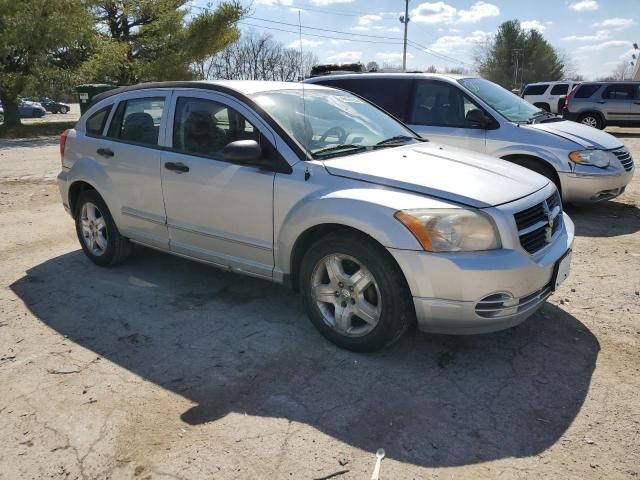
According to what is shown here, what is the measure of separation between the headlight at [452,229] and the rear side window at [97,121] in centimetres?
338

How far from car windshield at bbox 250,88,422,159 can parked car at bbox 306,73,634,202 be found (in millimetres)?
2519

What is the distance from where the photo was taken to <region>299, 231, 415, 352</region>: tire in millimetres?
3148

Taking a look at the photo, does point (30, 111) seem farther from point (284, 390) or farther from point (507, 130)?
point (284, 390)

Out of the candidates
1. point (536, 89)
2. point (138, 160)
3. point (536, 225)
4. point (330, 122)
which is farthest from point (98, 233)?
point (536, 89)

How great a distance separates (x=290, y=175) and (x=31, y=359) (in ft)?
6.86

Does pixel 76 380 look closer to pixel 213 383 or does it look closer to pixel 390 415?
pixel 213 383

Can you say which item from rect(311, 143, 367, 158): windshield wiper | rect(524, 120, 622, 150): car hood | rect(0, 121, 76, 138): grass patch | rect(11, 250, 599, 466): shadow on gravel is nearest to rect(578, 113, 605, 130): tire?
rect(524, 120, 622, 150): car hood

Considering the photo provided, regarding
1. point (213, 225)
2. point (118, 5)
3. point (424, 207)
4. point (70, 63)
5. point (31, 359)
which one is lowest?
point (31, 359)

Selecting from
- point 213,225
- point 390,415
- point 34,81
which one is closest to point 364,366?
point 390,415

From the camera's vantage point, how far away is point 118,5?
24609 mm

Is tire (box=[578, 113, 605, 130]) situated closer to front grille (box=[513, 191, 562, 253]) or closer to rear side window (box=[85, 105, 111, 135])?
front grille (box=[513, 191, 562, 253])

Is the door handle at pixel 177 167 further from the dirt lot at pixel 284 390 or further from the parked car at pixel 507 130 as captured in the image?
the parked car at pixel 507 130

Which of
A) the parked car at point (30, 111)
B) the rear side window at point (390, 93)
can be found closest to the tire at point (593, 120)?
the rear side window at point (390, 93)

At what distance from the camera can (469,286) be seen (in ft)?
9.76
